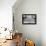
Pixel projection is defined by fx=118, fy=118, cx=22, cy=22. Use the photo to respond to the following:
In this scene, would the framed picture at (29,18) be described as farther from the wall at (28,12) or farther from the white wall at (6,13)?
the white wall at (6,13)

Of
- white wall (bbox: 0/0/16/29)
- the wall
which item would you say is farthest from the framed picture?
white wall (bbox: 0/0/16/29)

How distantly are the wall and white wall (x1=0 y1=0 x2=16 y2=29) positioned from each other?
1.12 metres

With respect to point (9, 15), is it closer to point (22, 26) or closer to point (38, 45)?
point (22, 26)

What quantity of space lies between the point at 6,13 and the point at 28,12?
144cm

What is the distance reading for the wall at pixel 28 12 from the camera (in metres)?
5.88

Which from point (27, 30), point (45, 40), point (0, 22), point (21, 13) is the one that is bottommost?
point (45, 40)

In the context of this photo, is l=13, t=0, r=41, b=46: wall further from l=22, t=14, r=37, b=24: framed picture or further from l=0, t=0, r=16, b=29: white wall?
l=0, t=0, r=16, b=29: white wall

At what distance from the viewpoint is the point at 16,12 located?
5895 millimetres

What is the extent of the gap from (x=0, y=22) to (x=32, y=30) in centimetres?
184

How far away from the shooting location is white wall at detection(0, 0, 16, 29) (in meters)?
→ 4.71

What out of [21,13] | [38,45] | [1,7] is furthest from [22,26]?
[1,7]

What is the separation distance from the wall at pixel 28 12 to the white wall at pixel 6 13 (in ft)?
3.69

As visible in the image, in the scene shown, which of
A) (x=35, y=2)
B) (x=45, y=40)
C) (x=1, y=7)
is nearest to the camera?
(x=1, y=7)

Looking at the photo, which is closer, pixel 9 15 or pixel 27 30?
pixel 9 15
